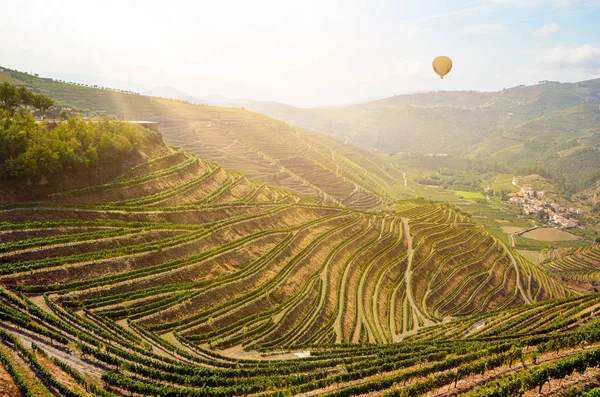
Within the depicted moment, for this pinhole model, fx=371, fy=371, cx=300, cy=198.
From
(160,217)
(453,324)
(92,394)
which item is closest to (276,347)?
(92,394)

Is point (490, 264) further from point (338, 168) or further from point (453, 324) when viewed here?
point (338, 168)

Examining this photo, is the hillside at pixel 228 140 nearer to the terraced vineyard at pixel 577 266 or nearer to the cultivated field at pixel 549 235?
the terraced vineyard at pixel 577 266

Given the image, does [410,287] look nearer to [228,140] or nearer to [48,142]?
[48,142]

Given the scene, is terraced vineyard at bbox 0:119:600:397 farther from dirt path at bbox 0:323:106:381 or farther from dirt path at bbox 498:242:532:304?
dirt path at bbox 498:242:532:304

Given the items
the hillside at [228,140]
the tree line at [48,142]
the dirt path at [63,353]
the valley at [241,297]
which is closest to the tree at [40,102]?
the tree line at [48,142]

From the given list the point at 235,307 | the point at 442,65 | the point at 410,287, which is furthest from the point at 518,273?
the point at 235,307
